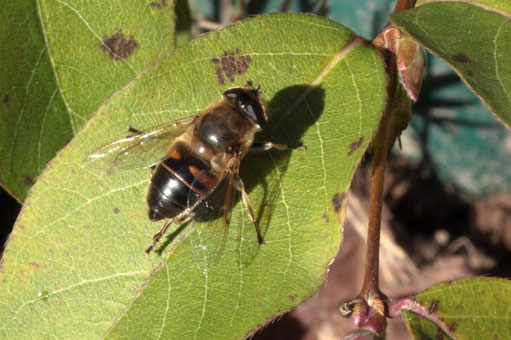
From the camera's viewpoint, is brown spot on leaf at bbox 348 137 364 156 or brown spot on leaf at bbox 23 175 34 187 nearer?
brown spot on leaf at bbox 348 137 364 156

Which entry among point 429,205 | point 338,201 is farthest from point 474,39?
point 429,205

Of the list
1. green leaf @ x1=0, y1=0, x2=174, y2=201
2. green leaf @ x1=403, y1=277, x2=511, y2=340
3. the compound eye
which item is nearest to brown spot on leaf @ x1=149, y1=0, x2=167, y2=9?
green leaf @ x1=0, y1=0, x2=174, y2=201

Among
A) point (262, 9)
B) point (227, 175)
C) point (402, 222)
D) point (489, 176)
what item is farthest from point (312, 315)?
point (227, 175)

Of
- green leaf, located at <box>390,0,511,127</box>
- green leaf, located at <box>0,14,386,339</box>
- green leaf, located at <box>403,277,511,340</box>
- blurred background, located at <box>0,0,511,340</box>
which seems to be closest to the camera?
green leaf, located at <box>390,0,511,127</box>

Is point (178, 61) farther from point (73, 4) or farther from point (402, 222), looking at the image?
point (402, 222)

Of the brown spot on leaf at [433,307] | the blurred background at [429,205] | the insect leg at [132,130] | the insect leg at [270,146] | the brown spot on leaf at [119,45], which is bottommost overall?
the blurred background at [429,205]

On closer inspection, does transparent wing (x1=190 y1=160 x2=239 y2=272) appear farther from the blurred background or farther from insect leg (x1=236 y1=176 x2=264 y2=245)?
the blurred background

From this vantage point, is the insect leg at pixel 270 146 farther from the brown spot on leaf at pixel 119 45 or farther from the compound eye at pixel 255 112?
the brown spot on leaf at pixel 119 45

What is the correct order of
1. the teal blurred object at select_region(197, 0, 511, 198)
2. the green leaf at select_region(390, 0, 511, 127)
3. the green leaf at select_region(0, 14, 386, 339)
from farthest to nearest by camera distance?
the teal blurred object at select_region(197, 0, 511, 198) → the green leaf at select_region(0, 14, 386, 339) → the green leaf at select_region(390, 0, 511, 127)

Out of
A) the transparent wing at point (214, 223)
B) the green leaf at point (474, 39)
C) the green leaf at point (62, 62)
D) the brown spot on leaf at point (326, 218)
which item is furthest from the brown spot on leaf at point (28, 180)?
the green leaf at point (474, 39)

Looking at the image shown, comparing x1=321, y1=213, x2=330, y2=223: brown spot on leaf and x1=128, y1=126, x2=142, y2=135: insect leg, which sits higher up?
x1=128, y1=126, x2=142, y2=135: insect leg
